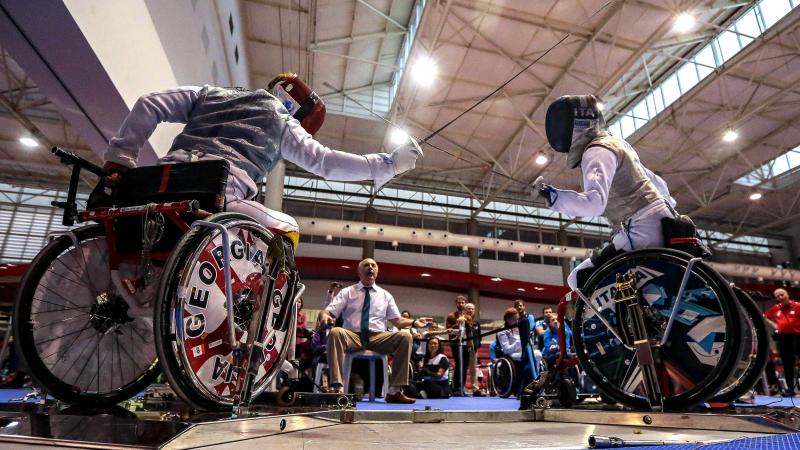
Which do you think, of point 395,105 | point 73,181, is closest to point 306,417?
point 73,181

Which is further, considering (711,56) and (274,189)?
(711,56)

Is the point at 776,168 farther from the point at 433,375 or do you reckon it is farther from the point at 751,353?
the point at 751,353

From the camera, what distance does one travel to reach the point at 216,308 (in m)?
1.45

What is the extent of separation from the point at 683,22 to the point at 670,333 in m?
8.26

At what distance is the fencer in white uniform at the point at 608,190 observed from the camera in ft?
6.79

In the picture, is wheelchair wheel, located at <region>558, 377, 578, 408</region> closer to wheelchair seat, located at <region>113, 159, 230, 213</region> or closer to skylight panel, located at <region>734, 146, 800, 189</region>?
wheelchair seat, located at <region>113, 159, 230, 213</region>

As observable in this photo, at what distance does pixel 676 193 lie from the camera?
599 inches

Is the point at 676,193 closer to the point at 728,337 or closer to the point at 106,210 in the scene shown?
the point at 728,337

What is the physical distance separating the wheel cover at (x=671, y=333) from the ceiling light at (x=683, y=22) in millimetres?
7931

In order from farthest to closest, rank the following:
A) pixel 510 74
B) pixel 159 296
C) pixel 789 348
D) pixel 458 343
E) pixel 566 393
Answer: pixel 510 74, pixel 458 343, pixel 789 348, pixel 566 393, pixel 159 296

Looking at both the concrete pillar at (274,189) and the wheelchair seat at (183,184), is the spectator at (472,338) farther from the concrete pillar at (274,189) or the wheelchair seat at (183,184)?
the wheelchair seat at (183,184)

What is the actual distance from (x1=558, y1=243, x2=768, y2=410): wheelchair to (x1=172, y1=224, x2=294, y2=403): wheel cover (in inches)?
58.0

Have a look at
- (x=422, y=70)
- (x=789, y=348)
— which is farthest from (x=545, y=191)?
(x=422, y=70)

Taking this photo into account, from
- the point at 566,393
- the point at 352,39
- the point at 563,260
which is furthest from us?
the point at 563,260
